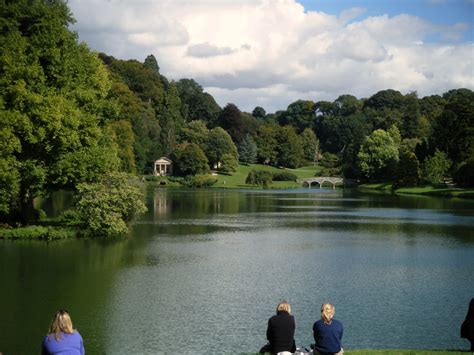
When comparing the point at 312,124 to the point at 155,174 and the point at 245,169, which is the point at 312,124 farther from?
the point at 155,174

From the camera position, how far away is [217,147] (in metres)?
122

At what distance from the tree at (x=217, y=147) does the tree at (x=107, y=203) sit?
84981mm

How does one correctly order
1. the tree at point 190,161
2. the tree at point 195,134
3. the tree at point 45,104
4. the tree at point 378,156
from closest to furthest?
1. the tree at point 45,104
2. the tree at point 378,156
3. the tree at point 190,161
4. the tree at point 195,134

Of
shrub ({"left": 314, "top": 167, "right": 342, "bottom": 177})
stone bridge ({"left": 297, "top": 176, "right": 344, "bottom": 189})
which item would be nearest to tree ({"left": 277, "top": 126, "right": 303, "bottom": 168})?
shrub ({"left": 314, "top": 167, "right": 342, "bottom": 177})

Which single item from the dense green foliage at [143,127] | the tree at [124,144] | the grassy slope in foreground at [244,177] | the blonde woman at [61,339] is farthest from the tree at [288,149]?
the blonde woman at [61,339]

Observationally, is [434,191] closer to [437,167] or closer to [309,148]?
[437,167]

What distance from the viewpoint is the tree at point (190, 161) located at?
113m

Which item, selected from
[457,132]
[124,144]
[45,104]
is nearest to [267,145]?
[457,132]

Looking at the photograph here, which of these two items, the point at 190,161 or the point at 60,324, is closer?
the point at 60,324

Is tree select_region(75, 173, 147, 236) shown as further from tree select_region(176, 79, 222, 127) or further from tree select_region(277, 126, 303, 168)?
tree select_region(176, 79, 222, 127)

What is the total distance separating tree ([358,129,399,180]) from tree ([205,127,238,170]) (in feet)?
82.7

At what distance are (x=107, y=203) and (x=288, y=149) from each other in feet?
340

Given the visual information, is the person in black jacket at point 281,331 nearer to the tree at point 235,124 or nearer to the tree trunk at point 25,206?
the tree trunk at point 25,206

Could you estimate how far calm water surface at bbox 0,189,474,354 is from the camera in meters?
16.7
